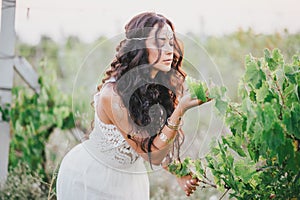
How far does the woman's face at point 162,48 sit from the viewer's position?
207cm

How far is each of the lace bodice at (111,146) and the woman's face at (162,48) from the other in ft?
0.88

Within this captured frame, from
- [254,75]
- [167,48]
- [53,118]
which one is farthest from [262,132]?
[53,118]

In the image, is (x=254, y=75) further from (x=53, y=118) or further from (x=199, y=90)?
(x=53, y=118)

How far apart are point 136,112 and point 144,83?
10cm

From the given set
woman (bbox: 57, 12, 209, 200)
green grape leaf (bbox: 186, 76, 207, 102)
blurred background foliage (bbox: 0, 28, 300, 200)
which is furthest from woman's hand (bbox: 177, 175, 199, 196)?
blurred background foliage (bbox: 0, 28, 300, 200)

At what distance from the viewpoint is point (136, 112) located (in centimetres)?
212

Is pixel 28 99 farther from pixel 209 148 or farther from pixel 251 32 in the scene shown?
pixel 209 148

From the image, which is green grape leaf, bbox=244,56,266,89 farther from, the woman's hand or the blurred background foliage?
the blurred background foliage

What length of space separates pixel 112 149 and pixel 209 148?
0.34 metres

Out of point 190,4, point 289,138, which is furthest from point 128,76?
point 190,4

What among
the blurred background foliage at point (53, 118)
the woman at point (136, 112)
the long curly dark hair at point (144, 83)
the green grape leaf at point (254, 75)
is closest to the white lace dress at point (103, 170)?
the woman at point (136, 112)

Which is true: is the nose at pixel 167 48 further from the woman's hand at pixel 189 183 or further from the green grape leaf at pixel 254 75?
the woman's hand at pixel 189 183

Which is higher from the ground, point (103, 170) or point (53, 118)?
point (103, 170)

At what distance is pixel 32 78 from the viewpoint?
3.86 m
